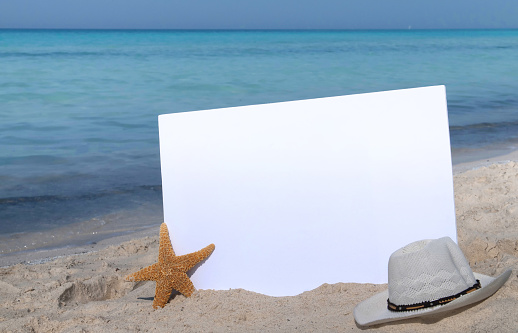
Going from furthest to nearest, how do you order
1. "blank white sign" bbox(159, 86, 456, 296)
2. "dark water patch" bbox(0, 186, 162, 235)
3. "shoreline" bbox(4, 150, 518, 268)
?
1. "dark water patch" bbox(0, 186, 162, 235)
2. "shoreline" bbox(4, 150, 518, 268)
3. "blank white sign" bbox(159, 86, 456, 296)

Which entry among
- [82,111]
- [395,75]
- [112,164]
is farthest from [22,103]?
[395,75]

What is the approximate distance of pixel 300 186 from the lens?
2.99 m

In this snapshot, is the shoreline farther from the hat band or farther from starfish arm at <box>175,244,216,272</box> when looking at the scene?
the hat band

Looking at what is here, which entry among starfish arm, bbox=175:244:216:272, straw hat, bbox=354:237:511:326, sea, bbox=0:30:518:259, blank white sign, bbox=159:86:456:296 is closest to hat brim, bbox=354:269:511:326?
straw hat, bbox=354:237:511:326

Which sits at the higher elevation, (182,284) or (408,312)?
(408,312)

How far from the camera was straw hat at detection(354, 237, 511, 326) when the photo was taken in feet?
6.37

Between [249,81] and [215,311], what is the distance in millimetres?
13803

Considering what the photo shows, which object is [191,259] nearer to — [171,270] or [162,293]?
[171,270]

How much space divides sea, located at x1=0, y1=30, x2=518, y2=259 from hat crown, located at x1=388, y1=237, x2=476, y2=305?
3.57 metres

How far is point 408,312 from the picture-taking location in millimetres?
1992

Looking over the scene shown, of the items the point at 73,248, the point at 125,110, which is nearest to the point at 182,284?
the point at 73,248

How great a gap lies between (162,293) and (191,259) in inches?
9.8

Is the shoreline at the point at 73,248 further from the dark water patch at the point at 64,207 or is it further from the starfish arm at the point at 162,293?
the starfish arm at the point at 162,293

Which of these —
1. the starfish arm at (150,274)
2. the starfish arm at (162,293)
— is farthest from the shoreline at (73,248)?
the starfish arm at (162,293)
